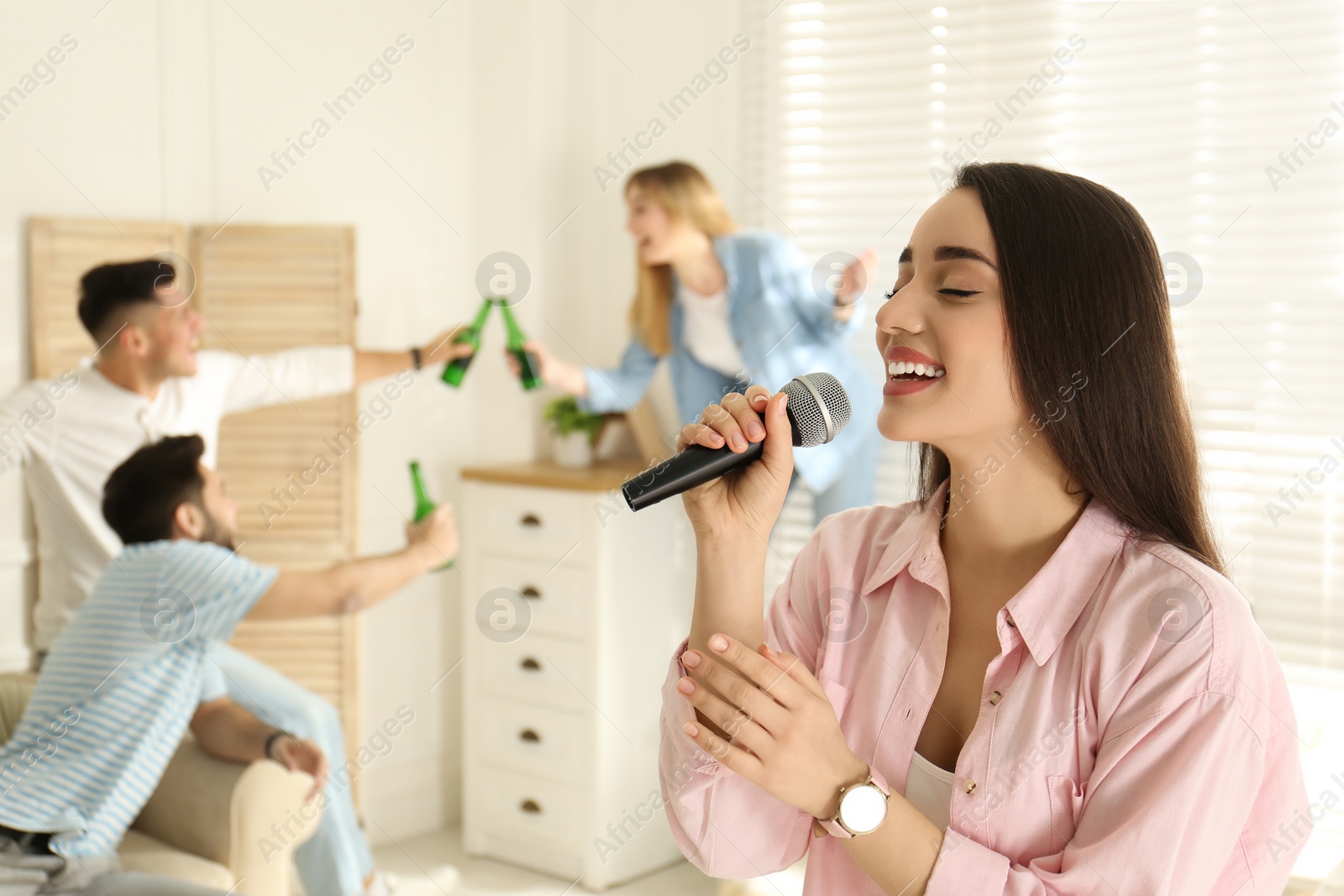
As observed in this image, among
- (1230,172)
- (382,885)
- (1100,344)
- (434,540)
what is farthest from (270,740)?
(1230,172)

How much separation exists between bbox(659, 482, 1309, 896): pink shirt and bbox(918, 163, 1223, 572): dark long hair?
0.05 metres

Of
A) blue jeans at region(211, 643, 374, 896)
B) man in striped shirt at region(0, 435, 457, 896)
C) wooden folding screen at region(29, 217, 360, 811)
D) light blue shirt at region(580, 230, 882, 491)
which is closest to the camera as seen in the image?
man in striped shirt at region(0, 435, 457, 896)

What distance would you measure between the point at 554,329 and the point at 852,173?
1072mm

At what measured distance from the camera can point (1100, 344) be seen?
1.16 metres

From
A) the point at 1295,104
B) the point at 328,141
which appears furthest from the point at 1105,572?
the point at 328,141

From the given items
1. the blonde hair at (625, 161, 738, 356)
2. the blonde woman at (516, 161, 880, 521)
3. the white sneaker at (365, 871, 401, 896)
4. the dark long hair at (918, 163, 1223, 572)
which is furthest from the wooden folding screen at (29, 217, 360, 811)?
the dark long hair at (918, 163, 1223, 572)

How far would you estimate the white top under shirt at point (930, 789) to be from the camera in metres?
1.19

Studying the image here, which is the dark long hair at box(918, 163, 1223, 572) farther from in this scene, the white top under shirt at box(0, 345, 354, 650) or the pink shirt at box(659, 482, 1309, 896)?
the white top under shirt at box(0, 345, 354, 650)

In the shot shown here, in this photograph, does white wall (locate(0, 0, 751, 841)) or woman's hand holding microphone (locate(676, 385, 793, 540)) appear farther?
white wall (locate(0, 0, 751, 841))

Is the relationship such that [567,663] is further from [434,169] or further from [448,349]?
[434,169]

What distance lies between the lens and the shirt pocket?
1095mm

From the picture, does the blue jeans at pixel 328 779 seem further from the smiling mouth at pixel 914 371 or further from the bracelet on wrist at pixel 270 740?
the smiling mouth at pixel 914 371

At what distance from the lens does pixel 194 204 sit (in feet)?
8.84

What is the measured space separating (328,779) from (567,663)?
2.31ft
